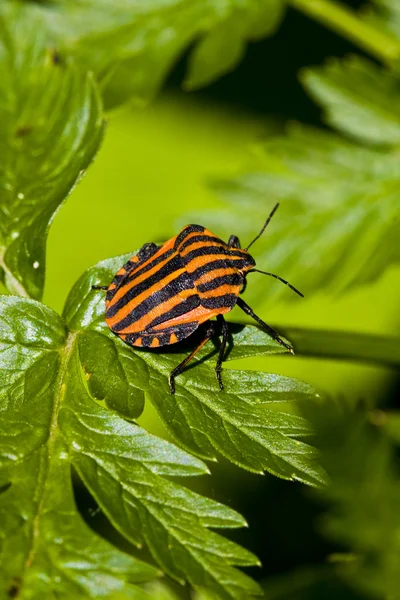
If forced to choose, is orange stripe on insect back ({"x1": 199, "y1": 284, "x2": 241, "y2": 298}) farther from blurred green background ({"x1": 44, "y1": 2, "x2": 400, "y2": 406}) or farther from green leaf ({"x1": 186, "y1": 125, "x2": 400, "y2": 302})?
blurred green background ({"x1": 44, "y1": 2, "x2": 400, "y2": 406})

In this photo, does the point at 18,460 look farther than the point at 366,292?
No

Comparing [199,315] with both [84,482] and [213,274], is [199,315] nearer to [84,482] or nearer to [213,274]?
[213,274]

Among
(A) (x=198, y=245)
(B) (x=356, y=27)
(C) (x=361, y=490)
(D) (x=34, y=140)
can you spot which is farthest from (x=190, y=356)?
(B) (x=356, y=27)

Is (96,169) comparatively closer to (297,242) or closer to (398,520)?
(297,242)

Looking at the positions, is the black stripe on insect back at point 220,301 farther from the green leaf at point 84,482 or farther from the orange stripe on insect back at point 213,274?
the green leaf at point 84,482

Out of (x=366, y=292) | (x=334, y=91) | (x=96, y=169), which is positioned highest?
(x=334, y=91)

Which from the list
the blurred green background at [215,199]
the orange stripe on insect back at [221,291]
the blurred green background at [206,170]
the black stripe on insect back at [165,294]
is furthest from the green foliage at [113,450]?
the blurred green background at [206,170]

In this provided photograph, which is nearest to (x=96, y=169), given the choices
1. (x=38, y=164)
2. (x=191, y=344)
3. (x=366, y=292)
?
(x=366, y=292)

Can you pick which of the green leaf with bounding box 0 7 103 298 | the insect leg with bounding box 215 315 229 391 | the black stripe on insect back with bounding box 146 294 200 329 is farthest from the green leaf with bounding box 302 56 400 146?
the insect leg with bounding box 215 315 229 391
